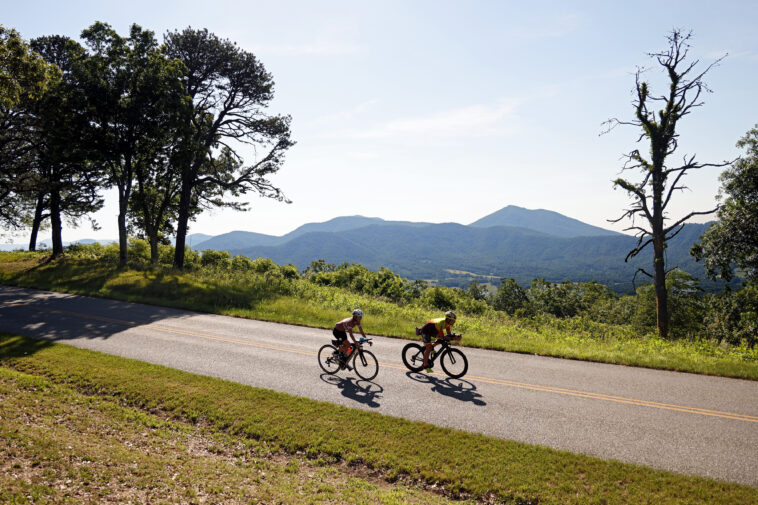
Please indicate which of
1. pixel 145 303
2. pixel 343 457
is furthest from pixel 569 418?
pixel 145 303

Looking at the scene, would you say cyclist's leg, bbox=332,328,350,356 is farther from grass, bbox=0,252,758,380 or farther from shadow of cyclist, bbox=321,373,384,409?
grass, bbox=0,252,758,380

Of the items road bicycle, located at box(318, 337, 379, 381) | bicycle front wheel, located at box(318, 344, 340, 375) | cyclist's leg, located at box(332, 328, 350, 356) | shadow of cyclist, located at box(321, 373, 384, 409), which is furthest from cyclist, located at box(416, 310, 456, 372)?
bicycle front wheel, located at box(318, 344, 340, 375)

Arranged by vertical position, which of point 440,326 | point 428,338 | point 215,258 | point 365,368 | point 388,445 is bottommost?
point 388,445

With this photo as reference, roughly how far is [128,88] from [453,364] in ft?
90.4

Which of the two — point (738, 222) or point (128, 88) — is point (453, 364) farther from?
point (128, 88)

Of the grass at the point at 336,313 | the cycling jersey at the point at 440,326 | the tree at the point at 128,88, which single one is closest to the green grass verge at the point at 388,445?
the cycling jersey at the point at 440,326

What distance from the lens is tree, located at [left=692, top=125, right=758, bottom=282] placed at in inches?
800

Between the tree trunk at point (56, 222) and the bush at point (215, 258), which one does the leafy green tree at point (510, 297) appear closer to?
the bush at point (215, 258)

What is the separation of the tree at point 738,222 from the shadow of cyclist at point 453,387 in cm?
1994

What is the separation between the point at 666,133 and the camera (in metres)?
20.5

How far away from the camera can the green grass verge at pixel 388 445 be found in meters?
Answer: 6.54

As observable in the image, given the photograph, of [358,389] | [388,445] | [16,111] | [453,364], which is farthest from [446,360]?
[16,111]

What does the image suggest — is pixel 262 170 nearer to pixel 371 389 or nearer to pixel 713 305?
pixel 371 389

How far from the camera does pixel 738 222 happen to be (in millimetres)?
20391
